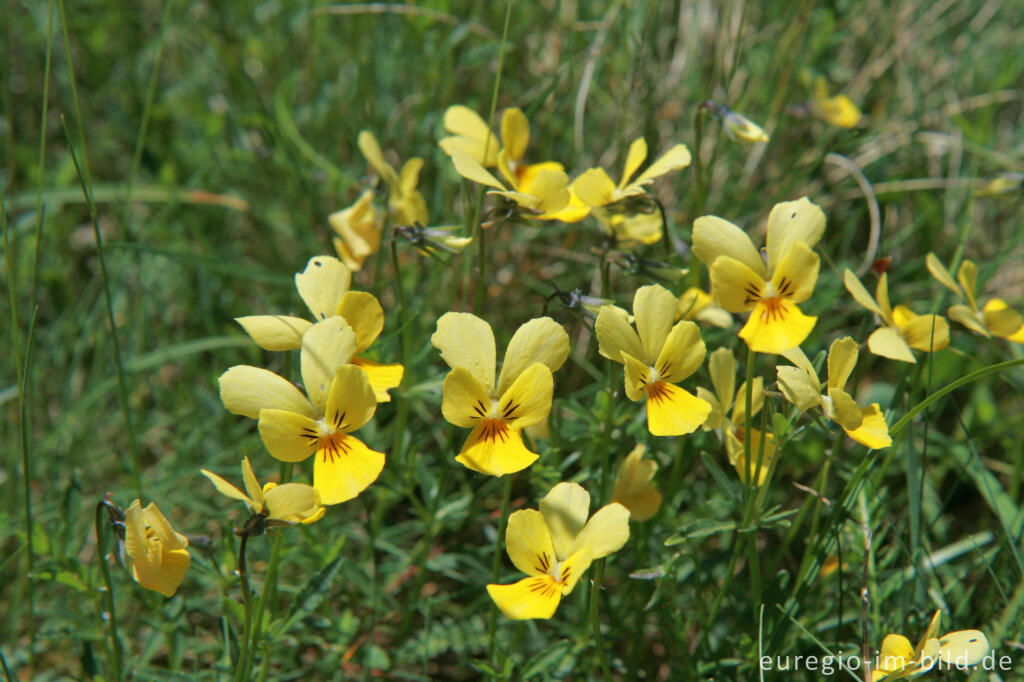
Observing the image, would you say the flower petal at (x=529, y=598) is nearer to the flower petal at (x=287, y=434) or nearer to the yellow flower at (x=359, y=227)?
the flower petal at (x=287, y=434)

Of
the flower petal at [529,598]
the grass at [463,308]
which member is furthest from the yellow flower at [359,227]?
the flower petal at [529,598]

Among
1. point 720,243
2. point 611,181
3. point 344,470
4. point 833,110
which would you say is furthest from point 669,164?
point 833,110

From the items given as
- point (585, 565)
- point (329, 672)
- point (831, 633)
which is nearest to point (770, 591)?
point (831, 633)

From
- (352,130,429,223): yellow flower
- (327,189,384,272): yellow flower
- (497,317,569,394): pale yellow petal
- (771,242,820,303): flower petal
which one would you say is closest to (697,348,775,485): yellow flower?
(771,242,820,303): flower petal

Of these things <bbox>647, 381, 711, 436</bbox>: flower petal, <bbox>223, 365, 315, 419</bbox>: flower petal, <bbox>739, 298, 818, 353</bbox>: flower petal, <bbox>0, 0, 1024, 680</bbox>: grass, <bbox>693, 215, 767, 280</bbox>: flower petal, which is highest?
<bbox>693, 215, 767, 280</bbox>: flower petal

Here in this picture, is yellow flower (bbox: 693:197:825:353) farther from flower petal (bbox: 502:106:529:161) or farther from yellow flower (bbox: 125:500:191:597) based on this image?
yellow flower (bbox: 125:500:191:597)

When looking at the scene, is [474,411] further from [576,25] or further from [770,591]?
[576,25]
